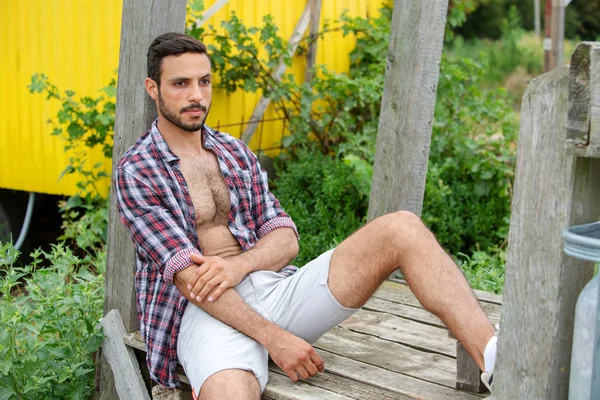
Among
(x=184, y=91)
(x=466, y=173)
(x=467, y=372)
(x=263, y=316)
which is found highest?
(x=184, y=91)

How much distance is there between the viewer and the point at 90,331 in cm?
404

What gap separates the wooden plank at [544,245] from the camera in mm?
2189

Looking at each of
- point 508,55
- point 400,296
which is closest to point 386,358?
point 400,296

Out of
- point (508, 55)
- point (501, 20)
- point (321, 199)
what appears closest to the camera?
point (321, 199)

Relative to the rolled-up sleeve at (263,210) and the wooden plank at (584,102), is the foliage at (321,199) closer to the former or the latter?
the rolled-up sleeve at (263,210)

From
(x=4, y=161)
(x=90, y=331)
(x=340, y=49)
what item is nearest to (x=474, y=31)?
(x=340, y=49)

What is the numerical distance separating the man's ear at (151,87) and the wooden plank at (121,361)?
3.51 ft

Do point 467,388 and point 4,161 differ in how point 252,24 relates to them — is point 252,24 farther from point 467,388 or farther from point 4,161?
point 467,388

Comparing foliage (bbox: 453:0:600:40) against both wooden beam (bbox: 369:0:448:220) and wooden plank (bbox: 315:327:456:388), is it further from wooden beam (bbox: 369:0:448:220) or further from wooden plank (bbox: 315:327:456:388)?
wooden plank (bbox: 315:327:456:388)

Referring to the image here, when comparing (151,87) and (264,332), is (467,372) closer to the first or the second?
(264,332)

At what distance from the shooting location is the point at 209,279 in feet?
10.8

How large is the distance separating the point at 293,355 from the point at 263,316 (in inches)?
10.1

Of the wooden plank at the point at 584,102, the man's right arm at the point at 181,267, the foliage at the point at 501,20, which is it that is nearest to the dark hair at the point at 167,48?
the man's right arm at the point at 181,267

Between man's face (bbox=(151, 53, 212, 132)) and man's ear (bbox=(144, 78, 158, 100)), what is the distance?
0.07 meters
